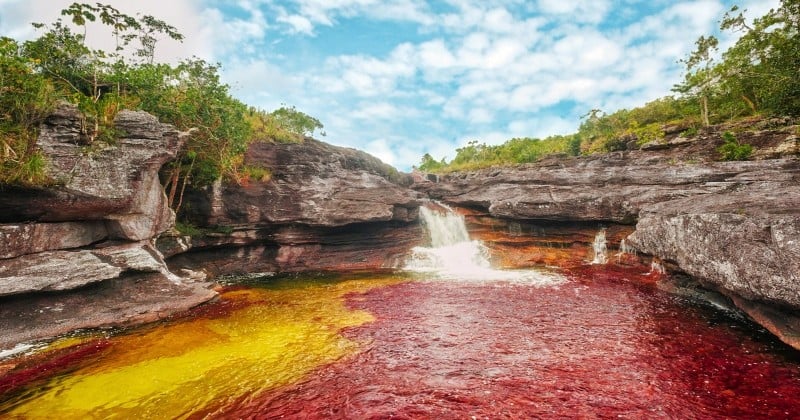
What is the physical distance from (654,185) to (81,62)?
111 ft

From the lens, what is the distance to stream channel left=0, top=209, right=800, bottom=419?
7.41 meters

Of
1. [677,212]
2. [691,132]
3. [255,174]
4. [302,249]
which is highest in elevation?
[691,132]

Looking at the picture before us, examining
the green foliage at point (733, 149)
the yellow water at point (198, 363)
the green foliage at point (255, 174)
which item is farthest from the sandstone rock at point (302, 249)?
the green foliage at point (733, 149)

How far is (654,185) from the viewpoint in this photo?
22.7 meters

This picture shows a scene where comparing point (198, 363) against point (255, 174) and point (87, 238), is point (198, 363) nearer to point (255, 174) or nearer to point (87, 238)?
point (87, 238)

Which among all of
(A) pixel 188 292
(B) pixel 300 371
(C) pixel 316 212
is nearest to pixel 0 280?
(A) pixel 188 292

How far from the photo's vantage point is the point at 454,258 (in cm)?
2812

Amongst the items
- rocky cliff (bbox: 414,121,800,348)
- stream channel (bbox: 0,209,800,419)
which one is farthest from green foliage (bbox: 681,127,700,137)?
stream channel (bbox: 0,209,800,419)

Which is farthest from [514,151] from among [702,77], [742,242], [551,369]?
[551,369]

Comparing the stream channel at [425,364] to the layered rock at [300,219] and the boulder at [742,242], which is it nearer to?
the boulder at [742,242]

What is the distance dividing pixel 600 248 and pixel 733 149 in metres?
10.5

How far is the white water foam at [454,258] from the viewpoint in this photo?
21.7m

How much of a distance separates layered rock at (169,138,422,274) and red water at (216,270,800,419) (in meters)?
13.8

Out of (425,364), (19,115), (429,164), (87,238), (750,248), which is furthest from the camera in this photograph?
(429,164)
